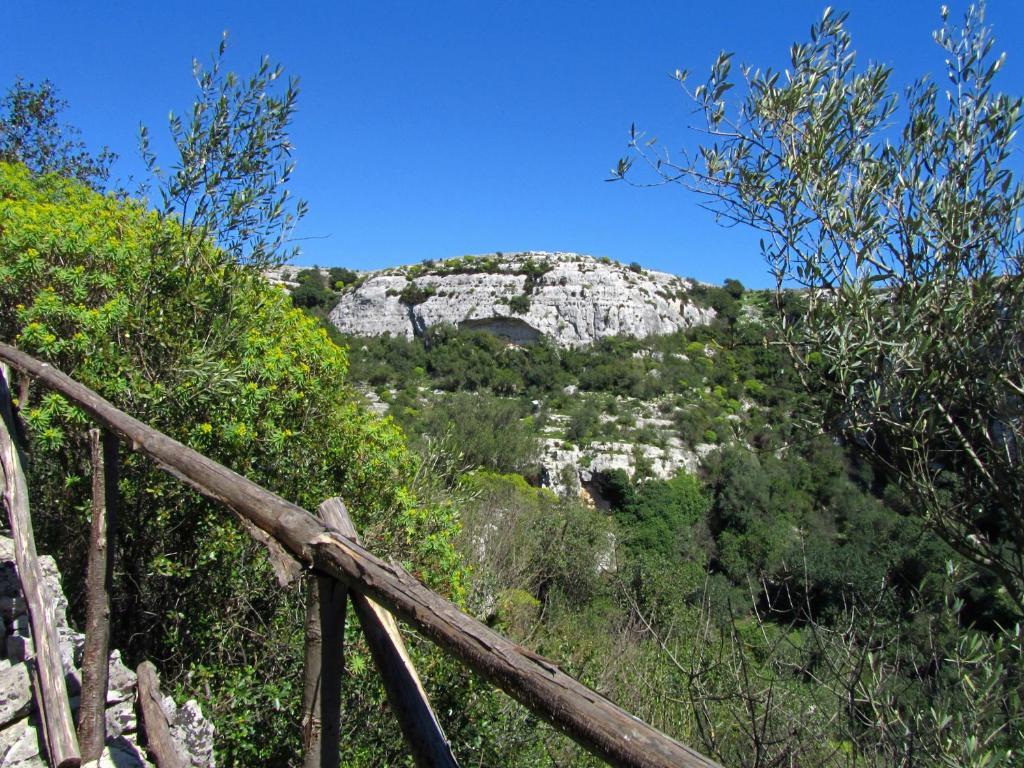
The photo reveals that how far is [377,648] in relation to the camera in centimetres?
142

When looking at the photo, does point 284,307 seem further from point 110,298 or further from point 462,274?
point 462,274

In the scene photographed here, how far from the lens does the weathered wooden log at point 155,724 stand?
2.60 meters

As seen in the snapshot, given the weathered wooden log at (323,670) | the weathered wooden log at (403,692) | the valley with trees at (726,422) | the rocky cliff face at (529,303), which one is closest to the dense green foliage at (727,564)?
the valley with trees at (726,422)

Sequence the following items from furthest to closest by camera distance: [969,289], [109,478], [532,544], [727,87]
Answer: [532,544], [727,87], [969,289], [109,478]

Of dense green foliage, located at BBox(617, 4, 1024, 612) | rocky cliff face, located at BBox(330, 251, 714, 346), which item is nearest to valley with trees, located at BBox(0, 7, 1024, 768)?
dense green foliage, located at BBox(617, 4, 1024, 612)

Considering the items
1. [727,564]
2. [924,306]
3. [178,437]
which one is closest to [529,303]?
[727,564]

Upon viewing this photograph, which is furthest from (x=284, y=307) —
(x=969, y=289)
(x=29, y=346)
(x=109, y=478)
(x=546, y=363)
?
(x=546, y=363)

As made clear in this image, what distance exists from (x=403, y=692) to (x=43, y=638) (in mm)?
1708

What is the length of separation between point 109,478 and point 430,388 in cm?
4367

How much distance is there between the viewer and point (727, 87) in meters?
3.64

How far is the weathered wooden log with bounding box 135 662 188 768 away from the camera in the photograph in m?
2.60

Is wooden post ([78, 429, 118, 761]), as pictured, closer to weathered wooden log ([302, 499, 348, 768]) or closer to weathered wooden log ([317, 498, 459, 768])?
weathered wooden log ([302, 499, 348, 768])

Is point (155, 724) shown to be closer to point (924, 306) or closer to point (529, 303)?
point (924, 306)

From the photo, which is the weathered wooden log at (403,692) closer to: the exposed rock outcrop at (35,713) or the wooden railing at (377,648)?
the wooden railing at (377,648)
